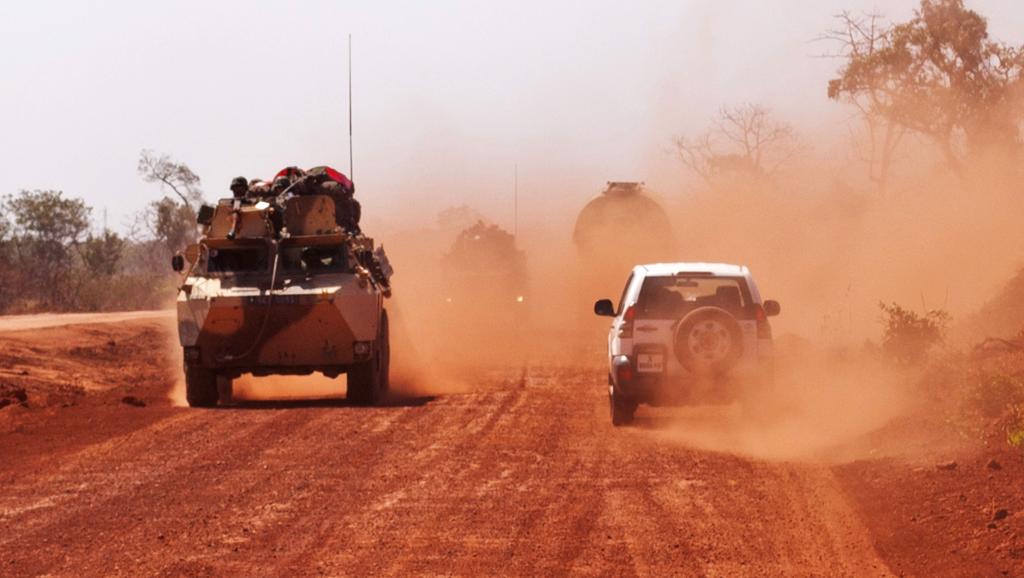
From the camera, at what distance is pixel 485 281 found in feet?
134

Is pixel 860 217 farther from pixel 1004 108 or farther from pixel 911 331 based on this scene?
pixel 911 331

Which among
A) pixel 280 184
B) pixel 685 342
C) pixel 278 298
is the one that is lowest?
pixel 685 342

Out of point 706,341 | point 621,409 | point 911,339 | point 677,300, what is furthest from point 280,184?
point 911,339

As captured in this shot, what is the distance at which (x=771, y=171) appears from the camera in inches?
2242

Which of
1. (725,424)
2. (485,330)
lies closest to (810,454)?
(725,424)

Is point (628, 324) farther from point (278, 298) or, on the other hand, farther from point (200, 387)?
point (200, 387)

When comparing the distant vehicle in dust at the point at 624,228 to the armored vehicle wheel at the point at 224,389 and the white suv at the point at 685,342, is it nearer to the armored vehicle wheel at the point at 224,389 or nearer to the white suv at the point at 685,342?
the armored vehicle wheel at the point at 224,389

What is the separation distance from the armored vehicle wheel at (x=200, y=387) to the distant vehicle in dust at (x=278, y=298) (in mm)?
13

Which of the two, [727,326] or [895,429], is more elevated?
[727,326]

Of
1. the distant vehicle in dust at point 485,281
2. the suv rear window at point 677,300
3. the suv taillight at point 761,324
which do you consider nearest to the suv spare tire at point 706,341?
the suv rear window at point 677,300

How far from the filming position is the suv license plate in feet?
52.3

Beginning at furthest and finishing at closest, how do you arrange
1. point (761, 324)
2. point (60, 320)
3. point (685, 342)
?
1. point (60, 320)
2. point (761, 324)
3. point (685, 342)

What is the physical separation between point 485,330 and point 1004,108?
1511 cm

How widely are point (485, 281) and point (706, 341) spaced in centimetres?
2511
